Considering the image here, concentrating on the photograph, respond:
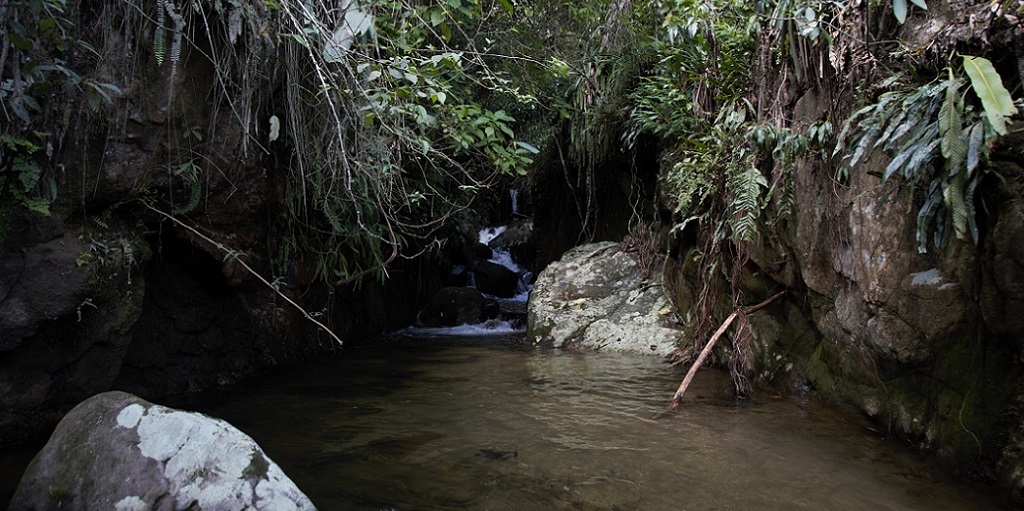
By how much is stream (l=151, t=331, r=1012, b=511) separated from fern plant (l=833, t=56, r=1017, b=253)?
1.14 meters

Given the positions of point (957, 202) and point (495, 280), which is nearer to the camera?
point (957, 202)

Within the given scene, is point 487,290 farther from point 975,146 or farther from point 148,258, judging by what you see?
point 975,146

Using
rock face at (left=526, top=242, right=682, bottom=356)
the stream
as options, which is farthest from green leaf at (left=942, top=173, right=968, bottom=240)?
rock face at (left=526, top=242, right=682, bottom=356)

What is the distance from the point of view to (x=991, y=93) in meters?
2.29

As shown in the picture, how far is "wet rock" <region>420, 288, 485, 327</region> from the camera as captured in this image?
9000 mm

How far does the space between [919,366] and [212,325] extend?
15.9ft

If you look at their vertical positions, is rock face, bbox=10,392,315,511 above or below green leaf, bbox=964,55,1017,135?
below

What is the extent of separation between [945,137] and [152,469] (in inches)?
133

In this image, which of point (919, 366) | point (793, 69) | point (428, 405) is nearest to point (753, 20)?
point (793, 69)

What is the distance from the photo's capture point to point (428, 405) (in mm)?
4121

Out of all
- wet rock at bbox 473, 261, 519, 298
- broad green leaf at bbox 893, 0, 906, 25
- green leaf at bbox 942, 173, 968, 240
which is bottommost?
wet rock at bbox 473, 261, 519, 298

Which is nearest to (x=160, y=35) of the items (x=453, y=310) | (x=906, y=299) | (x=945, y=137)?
(x=945, y=137)

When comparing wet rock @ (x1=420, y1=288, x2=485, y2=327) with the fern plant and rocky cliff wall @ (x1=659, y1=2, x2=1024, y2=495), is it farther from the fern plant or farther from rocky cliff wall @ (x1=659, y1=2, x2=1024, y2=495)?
the fern plant

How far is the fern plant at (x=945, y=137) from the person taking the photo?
2.31 meters
